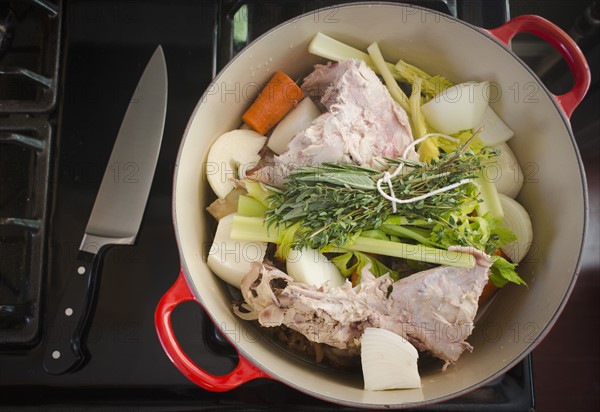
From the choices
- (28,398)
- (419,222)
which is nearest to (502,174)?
(419,222)

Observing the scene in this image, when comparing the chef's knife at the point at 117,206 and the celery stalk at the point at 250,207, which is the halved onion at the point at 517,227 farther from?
the chef's knife at the point at 117,206

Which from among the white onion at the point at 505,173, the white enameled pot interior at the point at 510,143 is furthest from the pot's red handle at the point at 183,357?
the white onion at the point at 505,173

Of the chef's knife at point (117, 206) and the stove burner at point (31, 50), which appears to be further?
the stove burner at point (31, 50)

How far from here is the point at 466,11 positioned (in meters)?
1.37

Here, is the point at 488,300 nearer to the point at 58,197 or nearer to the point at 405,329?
the point at 405,329

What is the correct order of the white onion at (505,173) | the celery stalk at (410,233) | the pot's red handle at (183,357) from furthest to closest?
the white onion at (505,173) < the celery stalk at (410,233) < the pot's red handle at (183,357)

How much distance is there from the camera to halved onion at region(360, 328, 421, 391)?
3.58 ft

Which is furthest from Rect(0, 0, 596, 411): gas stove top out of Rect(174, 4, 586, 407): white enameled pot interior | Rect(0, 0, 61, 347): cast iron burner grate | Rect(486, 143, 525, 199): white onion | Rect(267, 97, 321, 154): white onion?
Rect(486, 143, 525, 199): white onion

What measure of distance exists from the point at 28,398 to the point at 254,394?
0.55 metres

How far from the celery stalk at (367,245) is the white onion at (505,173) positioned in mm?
266

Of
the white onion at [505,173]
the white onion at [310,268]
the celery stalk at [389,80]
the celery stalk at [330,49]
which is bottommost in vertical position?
the white onion at [310,268]

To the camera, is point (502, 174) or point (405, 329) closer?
point (405, 329)

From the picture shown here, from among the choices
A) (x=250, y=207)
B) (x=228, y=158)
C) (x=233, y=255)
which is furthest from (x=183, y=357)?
(x=228, y=158)

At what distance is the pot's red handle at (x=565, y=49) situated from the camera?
1.14 meters
